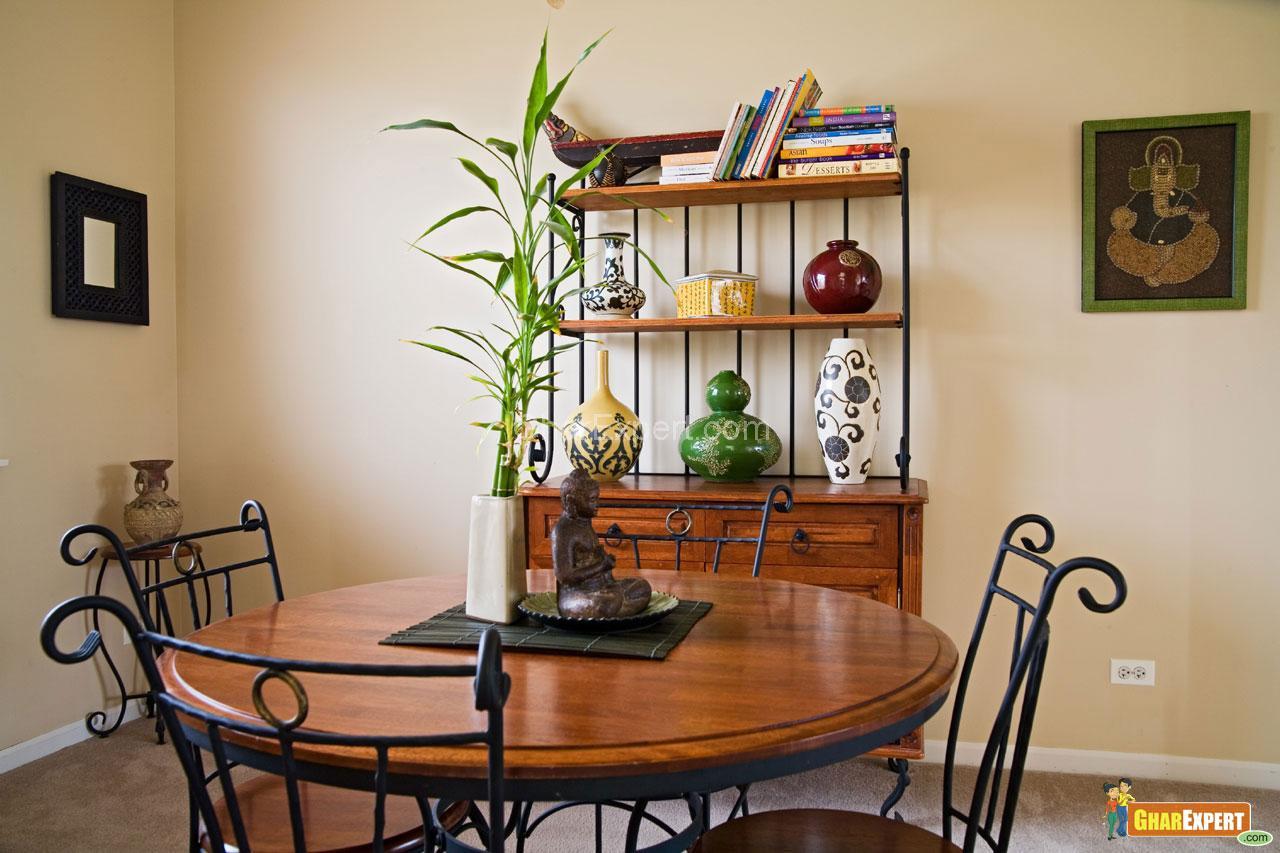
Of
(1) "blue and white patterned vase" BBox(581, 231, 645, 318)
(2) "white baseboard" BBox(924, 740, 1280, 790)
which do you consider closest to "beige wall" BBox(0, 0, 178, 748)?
(1) "blue and white patterned vase" BBox(581, 231, 645, 318)

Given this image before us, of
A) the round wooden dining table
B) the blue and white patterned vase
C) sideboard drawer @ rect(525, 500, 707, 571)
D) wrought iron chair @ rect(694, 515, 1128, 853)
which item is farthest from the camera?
the blue and white patterned vase

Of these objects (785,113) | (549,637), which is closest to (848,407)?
(785,113)

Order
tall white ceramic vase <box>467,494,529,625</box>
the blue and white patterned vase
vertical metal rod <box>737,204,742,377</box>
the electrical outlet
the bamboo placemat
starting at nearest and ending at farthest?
the bamboo placemat
tall white ceramic vase <box>467,494,529,625</box>
the electrical outlet
the blue and white patterned vase
vertical metal rod <box>737,204,742,377</box>

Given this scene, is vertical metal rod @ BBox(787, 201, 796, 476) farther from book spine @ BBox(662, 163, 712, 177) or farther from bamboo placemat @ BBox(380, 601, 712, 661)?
bamboo placemat @ BBox(380, 601, 712, 661)

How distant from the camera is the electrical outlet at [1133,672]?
267 centimetres

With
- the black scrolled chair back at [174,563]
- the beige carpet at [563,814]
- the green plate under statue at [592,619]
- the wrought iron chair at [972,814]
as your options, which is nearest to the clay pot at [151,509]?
the beige carpet at [563,814]

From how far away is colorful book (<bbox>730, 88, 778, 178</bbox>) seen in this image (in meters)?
2.60

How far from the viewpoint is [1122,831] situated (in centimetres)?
229

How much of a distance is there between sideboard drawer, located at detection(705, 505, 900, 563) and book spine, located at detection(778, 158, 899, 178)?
0.98 meters

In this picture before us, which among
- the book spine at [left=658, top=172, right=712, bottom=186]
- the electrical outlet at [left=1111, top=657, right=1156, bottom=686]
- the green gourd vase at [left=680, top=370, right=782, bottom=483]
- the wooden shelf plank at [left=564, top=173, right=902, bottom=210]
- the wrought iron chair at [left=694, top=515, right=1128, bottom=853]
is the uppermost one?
the book spine at [left=658, top=172, right=712, bottom=186]

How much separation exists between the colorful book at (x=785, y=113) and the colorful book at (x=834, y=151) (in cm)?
4

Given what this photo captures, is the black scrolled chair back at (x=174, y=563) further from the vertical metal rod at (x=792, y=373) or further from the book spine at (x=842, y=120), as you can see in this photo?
the book spine at (x=842, y=120)

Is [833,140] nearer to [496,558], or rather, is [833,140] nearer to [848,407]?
[848,407]

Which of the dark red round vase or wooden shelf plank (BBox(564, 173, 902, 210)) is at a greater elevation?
wooden shelf plank (BBox(564, 173, 902, 210))
